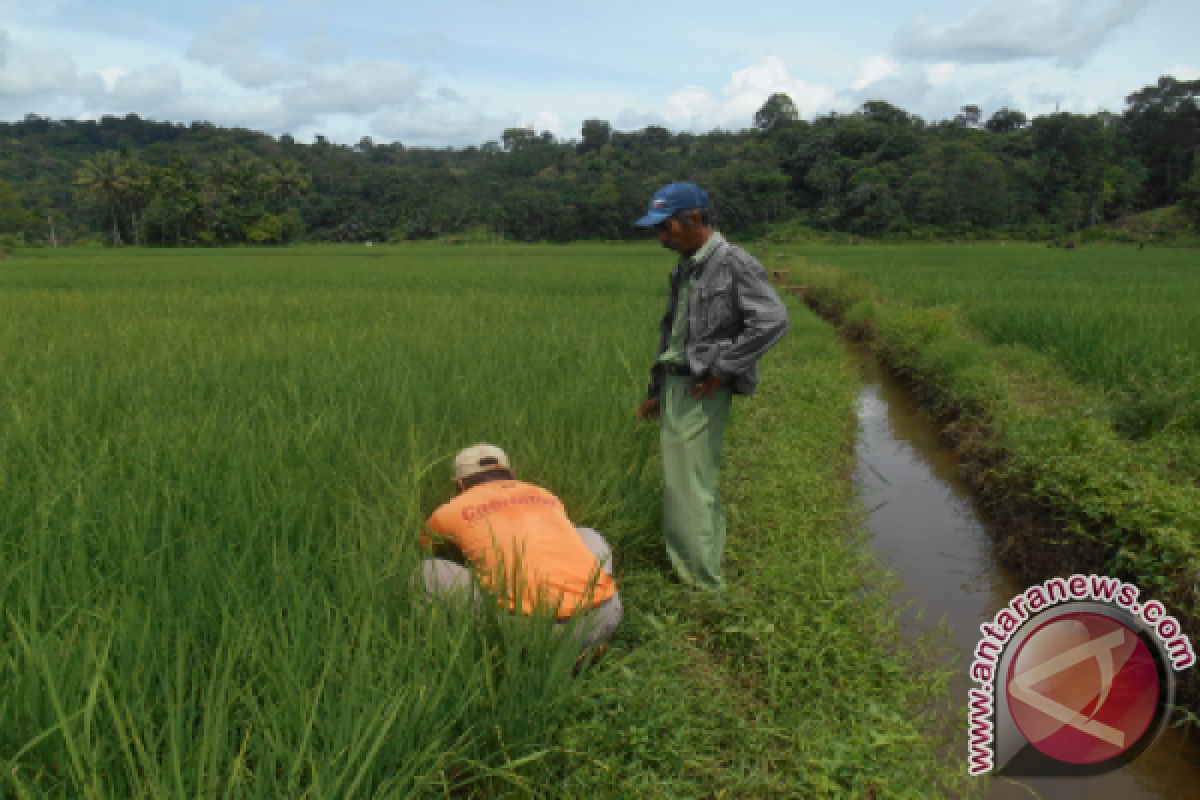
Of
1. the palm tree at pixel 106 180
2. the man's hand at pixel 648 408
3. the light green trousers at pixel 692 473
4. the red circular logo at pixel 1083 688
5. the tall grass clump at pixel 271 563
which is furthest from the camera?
the palm tree at pixel 106 180

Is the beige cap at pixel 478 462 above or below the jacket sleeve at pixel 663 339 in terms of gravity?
below

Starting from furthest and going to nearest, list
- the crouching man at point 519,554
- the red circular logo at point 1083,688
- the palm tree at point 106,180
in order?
the palm tree at point 106,180 < the red circular logo at point 1083,688 < the crouching man at point 519,554

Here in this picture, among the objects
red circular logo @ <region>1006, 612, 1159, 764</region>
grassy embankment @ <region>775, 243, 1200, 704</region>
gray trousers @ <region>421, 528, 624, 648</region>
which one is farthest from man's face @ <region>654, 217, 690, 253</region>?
grassy embankment @ <region>775, 243, 1200, 704</region>

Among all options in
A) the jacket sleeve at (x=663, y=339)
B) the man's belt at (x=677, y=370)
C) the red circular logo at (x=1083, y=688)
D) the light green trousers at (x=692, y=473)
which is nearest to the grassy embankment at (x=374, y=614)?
the light green trousers at (x=692, y=473)

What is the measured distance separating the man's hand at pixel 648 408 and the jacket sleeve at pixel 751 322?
45 cm

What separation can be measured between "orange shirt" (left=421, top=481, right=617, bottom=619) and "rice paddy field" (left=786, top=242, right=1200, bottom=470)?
314 cm

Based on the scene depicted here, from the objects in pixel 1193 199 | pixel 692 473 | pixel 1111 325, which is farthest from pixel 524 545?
pixel 1193 199

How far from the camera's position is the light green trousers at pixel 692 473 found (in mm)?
2518

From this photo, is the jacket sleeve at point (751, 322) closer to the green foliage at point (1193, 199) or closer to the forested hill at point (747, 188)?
the forested hill at point (747, 188)

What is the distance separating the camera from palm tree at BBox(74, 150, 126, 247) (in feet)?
149

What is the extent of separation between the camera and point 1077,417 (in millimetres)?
4379

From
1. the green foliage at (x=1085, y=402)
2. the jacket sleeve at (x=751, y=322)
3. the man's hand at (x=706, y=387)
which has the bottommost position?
the green foliage at (x=1085, y=402)

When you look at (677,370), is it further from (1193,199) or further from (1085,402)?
(1193,199)

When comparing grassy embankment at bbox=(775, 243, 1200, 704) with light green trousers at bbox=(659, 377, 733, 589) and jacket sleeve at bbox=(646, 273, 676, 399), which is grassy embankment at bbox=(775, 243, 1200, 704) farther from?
jacket sleeve at bbox=(646, 273, 676, 399)
